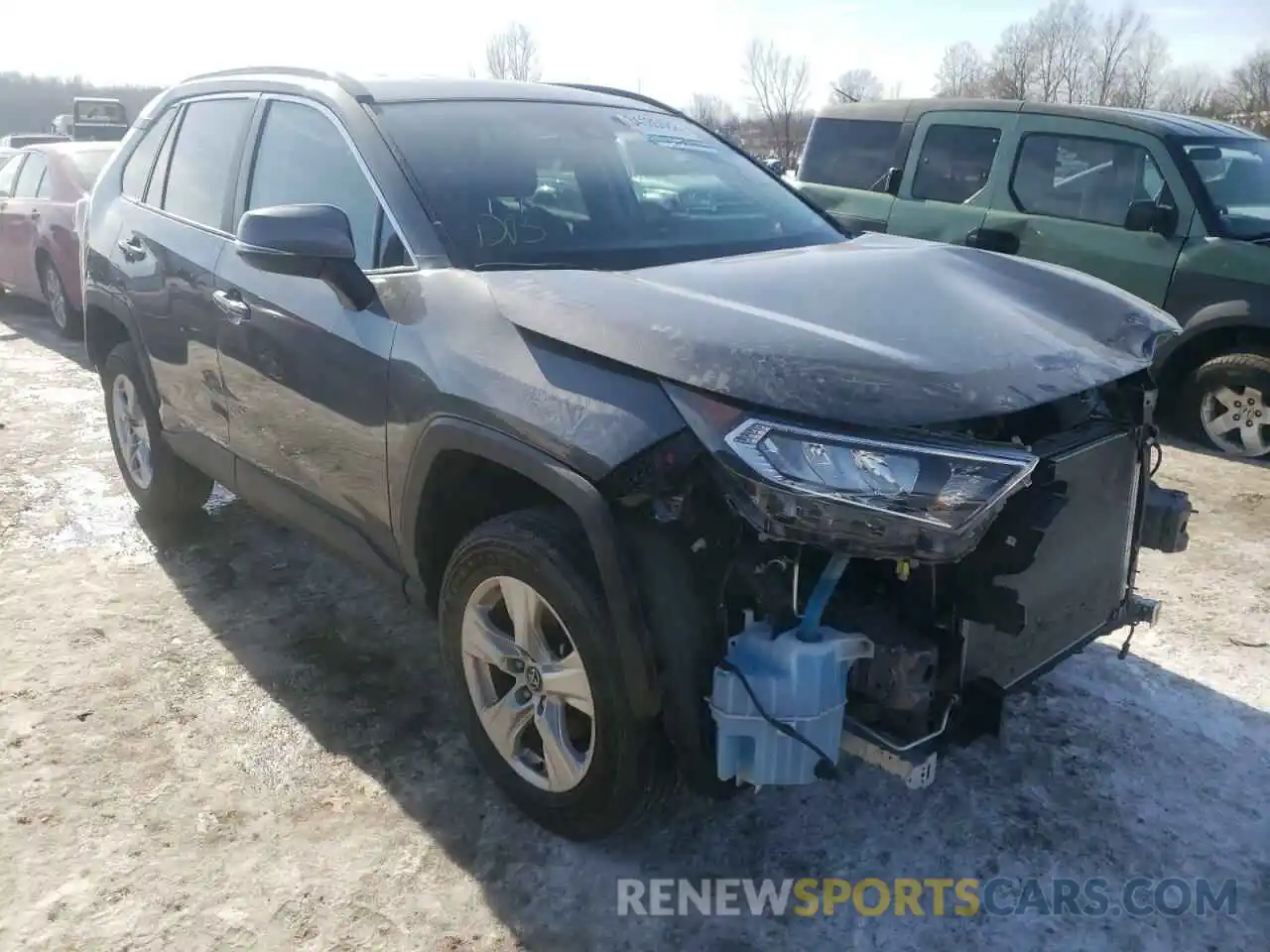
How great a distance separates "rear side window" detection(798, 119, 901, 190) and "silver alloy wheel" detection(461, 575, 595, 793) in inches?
228

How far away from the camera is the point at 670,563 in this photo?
2205 mm

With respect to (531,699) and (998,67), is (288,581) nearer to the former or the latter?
(531,699)

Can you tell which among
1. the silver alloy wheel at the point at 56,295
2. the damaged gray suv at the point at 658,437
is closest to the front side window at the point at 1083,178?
the damaged gray suv at the point at 658,437

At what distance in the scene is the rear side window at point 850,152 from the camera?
7.50 meters

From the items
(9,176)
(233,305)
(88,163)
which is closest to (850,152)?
(233,305)

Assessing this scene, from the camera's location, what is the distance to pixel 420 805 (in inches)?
112

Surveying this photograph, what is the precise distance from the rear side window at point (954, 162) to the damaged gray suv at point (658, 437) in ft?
12.8

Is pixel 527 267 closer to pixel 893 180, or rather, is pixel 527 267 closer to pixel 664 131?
pixel 664 131

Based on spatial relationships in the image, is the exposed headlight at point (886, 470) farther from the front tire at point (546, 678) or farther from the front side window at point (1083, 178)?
the front side window at point (1083, 178)

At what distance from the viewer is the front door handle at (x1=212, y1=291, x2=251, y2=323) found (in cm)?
338

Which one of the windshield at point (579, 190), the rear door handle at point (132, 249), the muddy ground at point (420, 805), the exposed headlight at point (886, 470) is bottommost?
the muddy ground at point (420, 805)

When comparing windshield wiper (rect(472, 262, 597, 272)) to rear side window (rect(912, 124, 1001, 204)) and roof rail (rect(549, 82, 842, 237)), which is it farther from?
rear side window (rect(912, 124, 1001, 204))

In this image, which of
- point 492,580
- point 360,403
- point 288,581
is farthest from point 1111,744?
point 288,581

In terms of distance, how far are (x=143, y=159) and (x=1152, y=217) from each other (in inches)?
208
